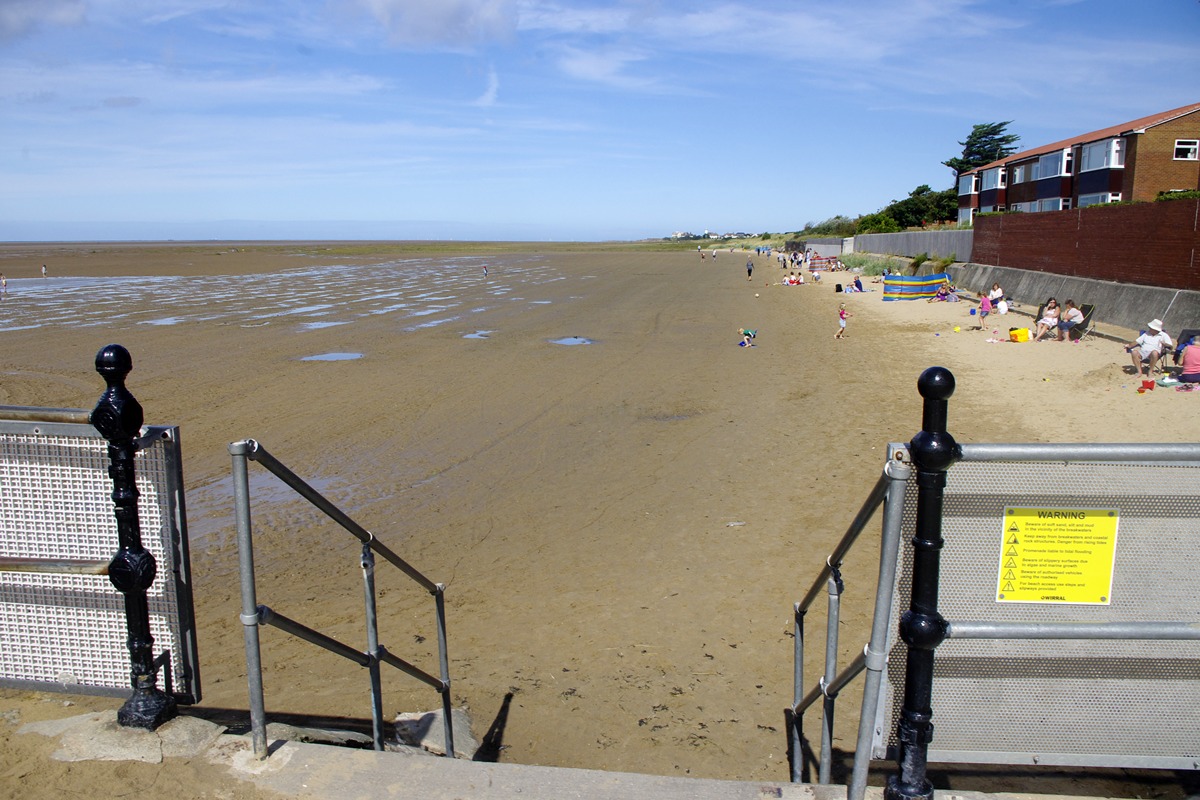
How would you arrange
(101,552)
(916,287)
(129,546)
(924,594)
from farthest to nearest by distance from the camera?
(916,287), (101,552), (129,546), (924,594)

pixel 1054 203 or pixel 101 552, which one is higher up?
pixel 1054 203

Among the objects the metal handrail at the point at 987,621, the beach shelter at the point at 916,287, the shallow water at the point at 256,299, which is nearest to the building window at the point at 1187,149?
the beach shelter at the point at 916,287

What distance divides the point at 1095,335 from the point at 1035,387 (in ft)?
20.9

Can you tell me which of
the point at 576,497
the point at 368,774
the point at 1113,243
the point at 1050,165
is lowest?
the point at 576,497

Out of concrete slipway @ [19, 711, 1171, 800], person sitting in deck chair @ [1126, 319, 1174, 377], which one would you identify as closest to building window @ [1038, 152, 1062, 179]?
person sitting in deck chair @ [1126, 319, 1174, 377]

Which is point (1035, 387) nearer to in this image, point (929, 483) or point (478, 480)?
point (478, 480)

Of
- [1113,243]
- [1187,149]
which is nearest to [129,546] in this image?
[1113,243]

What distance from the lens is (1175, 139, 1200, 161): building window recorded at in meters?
43.8

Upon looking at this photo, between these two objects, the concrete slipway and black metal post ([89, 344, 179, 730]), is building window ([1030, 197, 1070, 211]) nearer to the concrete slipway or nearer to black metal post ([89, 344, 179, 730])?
the concrete slipway

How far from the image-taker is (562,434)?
1368 centimetres

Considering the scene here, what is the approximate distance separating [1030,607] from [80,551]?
333 centimetres

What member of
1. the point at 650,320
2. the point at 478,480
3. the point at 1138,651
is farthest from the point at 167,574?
the point at 650,320

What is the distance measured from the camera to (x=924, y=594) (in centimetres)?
262

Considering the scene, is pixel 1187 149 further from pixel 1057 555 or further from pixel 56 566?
pixel 56 566
